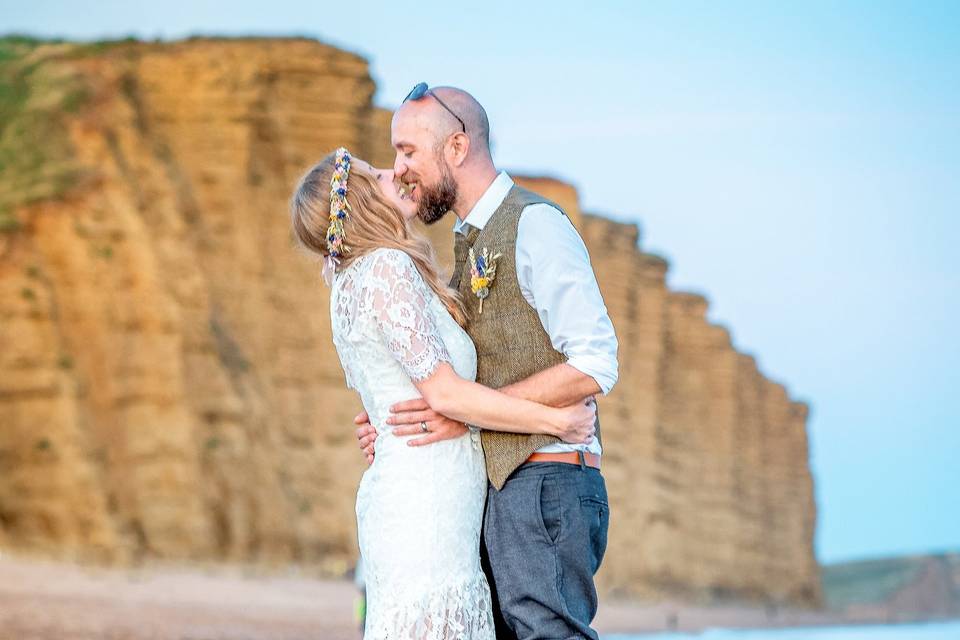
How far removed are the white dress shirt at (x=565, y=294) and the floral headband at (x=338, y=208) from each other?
57 cm

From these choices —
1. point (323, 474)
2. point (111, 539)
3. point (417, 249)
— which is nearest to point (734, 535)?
point (323, 474)

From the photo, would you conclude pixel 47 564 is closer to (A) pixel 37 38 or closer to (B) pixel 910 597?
(A) pixel 37 38

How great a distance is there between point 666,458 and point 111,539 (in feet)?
83.1

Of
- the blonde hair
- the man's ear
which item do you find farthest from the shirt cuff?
the man's ear

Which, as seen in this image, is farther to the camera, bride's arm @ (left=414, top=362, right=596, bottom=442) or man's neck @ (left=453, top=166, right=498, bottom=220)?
man's neck @ (left=453, top=166, right=498, bottom=220)

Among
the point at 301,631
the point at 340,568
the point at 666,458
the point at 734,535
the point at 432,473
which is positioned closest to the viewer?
the point at 432,473

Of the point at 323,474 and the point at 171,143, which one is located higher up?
the point at 171,143

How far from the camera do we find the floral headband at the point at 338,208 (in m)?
4.58

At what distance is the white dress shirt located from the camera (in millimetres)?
4355

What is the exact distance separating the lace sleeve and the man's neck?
1.19ft

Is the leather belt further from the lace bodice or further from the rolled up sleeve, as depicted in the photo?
the lace bodice

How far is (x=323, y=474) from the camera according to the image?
2859 cm

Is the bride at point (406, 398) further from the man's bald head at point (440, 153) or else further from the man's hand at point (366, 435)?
the man's hand at point (366, 435)

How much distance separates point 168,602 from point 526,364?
54.2 ft
